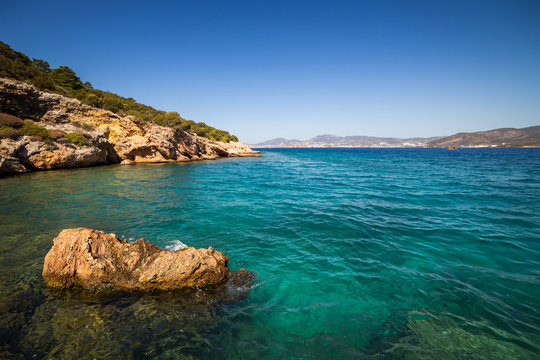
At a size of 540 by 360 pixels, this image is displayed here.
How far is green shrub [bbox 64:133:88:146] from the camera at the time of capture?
23.1 m

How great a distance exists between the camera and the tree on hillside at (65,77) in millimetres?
36125

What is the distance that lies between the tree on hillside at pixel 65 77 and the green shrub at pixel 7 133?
24864 millimetres

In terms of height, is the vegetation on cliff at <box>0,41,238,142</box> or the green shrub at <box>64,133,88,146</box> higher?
the vegetation on cliff at <box>0,41,238,142</box>

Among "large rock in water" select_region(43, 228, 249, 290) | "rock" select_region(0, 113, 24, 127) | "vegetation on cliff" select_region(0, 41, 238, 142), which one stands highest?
"vegetation on cliff" select_region(0, 41, 238, 142)

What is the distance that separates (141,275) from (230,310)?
201cm

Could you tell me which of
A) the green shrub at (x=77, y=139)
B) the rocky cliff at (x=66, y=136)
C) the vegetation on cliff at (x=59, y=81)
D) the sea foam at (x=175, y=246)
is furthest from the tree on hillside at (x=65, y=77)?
the sea foam at (x=175, y=246)

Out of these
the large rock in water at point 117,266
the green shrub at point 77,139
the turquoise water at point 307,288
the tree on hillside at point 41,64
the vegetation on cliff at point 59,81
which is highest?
the tree on hillside at point 41,64

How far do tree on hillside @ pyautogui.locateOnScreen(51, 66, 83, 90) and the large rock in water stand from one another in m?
48.5

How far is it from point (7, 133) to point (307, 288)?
27487 millimetres

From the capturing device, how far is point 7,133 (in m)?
17.6

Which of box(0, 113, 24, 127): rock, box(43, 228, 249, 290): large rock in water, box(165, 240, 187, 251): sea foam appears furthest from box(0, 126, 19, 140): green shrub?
box(165, 240, 187, 251): sea foam

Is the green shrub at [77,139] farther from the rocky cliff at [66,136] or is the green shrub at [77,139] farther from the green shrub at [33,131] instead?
the green shrub at [33,131]

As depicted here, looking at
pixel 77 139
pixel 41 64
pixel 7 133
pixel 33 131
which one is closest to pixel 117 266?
pixel 7 133

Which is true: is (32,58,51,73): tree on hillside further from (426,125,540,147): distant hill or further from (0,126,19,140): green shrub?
(426,125,540,147): distant hill
